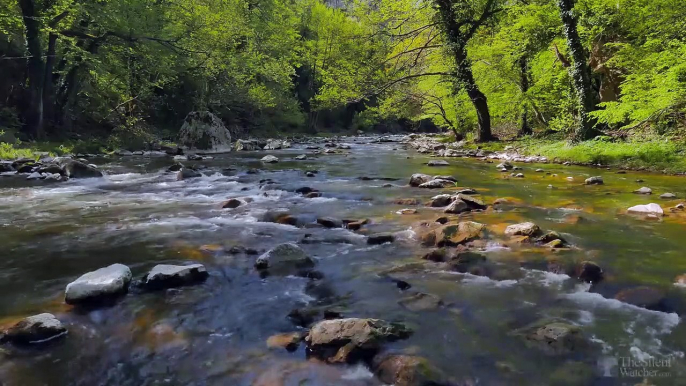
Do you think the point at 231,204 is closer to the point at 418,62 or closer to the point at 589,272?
the point at 589,272

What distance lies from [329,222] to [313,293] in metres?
2.84

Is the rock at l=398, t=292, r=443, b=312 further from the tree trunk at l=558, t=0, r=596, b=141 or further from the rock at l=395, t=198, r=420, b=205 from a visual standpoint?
the tree trunk at l=558, t=0, r=596, b=141

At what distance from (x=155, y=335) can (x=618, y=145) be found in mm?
15467

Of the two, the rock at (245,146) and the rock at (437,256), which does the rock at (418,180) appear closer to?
the rock at (437,256)

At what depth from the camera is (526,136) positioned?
2183 centimetres

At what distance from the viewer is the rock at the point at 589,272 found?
4557 mm

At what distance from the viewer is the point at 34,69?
1820 centimetres

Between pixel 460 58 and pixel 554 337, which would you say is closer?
pixel 554 337

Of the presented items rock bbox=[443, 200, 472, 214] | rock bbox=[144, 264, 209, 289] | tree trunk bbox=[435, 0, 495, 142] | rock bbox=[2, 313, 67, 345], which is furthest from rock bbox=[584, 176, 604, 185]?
rock bbox=[2, 313, 67, 345]

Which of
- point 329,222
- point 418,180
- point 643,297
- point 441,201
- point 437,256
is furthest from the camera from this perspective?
point 418,180

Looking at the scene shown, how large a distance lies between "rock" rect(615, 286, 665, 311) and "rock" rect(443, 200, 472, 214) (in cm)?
366

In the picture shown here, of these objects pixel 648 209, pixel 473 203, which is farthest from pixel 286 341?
pixel 648 209

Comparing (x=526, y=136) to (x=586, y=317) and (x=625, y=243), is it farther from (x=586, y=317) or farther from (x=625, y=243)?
(x=586, y=317)

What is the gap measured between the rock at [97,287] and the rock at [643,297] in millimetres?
5014
